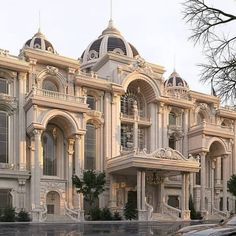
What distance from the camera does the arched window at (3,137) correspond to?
33.5m

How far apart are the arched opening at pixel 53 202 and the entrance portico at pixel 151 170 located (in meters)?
4.83

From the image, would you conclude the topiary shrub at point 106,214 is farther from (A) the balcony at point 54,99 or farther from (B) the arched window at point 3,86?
(B) the arched window at point 3,86

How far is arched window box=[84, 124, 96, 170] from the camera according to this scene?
123 ft

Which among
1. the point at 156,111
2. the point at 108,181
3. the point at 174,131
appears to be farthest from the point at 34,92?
the point at 174,131

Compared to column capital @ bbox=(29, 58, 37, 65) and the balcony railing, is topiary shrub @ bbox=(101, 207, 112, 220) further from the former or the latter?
column capital @ bbox=(29, 58, 37, 65)

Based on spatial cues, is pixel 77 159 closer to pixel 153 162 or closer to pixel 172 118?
pixel 153 162

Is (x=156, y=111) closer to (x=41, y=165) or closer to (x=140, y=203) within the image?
(x=140, y=203)

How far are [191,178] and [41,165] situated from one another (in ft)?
55.5

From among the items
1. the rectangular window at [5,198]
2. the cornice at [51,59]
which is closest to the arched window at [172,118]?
the cornice at [51,59]

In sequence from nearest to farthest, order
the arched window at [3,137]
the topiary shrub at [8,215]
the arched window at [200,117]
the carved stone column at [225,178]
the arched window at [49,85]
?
the topiary shrub at [8,215]
the arched window at [3,137]
the arched window at [49,85]
the carved stone column at [225,178]
the arched window at [200,117]

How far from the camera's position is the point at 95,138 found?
38375mm

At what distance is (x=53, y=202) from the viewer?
3494cm

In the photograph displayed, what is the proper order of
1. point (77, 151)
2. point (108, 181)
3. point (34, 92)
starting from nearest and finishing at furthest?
point (34, 92), point (77, 151), point (108, 181)

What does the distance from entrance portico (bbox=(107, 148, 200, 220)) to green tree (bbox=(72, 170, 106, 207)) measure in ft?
8.63
